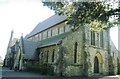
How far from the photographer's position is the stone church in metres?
26.6

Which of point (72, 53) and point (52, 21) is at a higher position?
point (52, 21)

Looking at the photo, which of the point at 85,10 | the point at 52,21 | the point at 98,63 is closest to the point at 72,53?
the point at 98,63

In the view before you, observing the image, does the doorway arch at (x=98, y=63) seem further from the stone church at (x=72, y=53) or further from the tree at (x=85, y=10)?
the tree at (x=85, y=10)

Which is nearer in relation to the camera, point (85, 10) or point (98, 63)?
point (85, 10)

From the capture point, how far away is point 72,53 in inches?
1085

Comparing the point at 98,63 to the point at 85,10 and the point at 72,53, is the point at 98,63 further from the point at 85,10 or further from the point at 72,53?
the point at 85,10

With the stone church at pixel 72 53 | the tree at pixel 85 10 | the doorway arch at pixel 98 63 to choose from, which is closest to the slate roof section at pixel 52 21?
the stone church at pixel 72 53

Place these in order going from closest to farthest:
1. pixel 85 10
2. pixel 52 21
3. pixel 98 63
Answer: pixel 85 10, pixel 98 63, pixel 52 21

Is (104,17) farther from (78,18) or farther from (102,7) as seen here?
(78,18)

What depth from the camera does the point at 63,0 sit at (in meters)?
15.0

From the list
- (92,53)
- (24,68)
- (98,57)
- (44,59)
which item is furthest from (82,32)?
(24,68)

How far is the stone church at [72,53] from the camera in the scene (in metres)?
26.6

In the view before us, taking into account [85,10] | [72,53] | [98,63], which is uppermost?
[85,10]

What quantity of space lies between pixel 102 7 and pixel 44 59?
19340 mm
